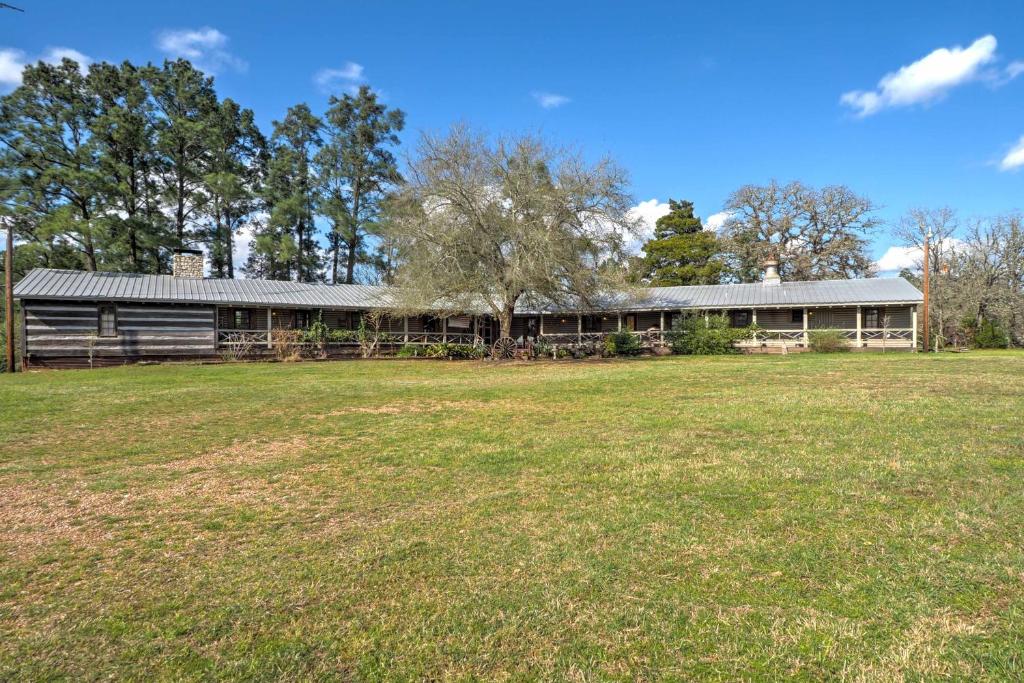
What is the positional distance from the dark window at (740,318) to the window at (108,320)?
30.0 meters

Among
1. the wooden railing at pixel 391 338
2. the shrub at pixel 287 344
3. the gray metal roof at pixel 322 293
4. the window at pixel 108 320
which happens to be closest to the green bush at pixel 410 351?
the wooden railing at pixel 391 338

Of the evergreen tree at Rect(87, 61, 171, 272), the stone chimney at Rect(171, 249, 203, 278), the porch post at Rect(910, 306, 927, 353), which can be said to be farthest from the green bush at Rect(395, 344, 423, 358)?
the porch post at Rect(910, 306, 927, 353)

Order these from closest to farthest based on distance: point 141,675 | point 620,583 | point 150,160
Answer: point 141,675 → point 620,583 → point 150,160

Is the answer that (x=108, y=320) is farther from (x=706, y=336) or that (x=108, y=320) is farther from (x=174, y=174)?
(x=706, y=336)

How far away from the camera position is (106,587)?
127 inches

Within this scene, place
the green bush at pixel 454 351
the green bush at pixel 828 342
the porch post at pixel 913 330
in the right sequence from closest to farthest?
the green bush at pixel 828 342 → the porch post at pixel 913 330 → the green bush at pixel 454 351

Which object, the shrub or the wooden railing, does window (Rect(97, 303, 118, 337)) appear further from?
the shrub

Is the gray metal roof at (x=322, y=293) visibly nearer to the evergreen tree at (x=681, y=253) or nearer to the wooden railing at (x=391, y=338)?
the wooden railing at (x=391, y=338)

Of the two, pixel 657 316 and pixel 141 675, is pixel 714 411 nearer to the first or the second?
pixel 141 675

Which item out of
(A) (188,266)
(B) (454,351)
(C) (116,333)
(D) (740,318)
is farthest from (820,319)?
(C) (116,333)

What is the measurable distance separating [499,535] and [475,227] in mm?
18019

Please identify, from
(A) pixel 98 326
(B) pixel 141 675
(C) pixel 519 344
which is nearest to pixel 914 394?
(B) pixel 141 675

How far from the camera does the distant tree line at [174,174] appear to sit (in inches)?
1154

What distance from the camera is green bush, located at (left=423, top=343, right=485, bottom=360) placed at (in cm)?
2731
